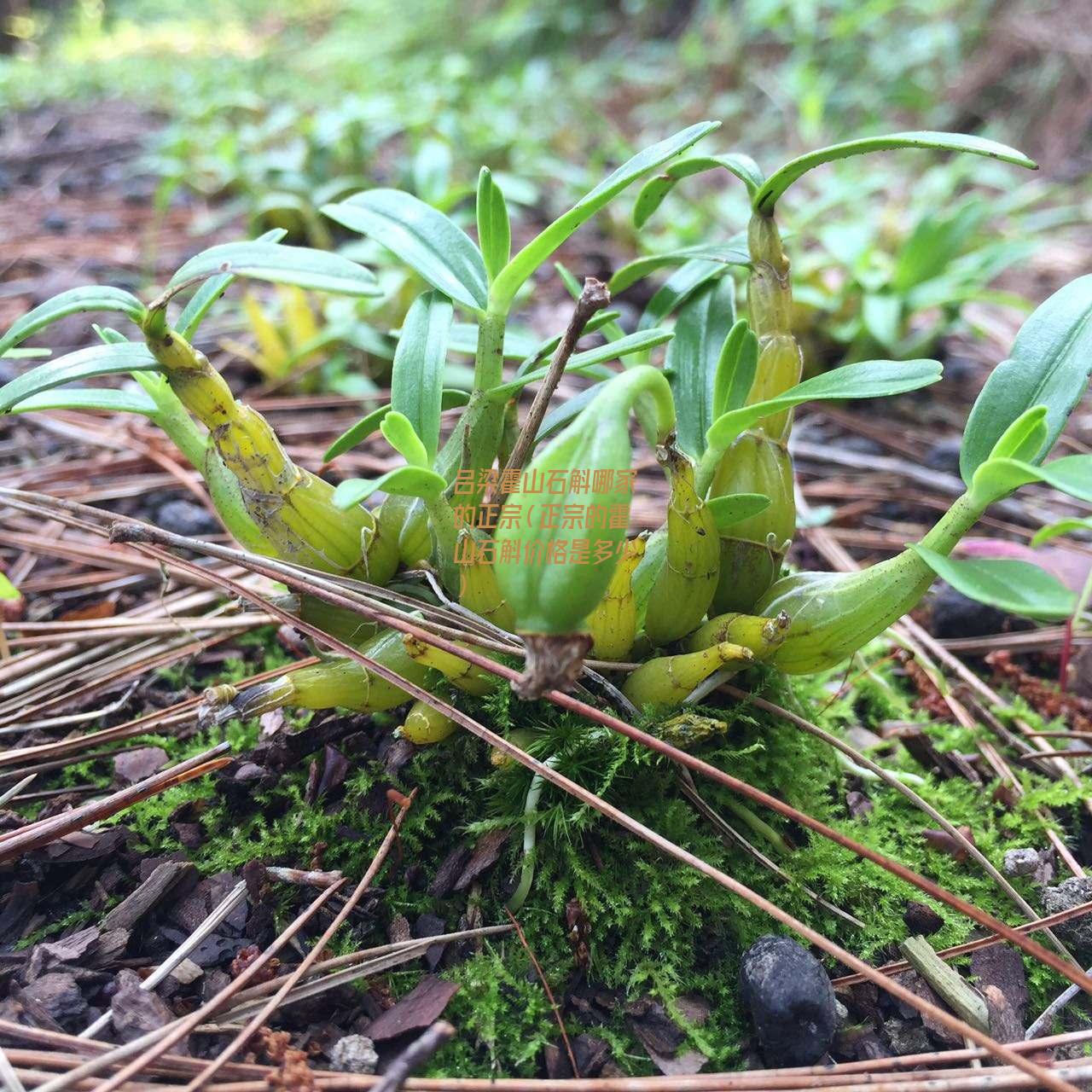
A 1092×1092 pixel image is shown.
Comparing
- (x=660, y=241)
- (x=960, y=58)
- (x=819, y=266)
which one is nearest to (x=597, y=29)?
(x=960, y=58)

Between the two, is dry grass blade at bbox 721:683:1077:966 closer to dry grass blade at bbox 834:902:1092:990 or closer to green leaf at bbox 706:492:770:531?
dry grass blade at bbox 834:902:1092:990

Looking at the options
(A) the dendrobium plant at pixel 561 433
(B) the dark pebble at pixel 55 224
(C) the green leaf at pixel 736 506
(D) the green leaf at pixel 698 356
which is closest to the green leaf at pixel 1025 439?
(A) the dendrobium plant at pixel 561 433

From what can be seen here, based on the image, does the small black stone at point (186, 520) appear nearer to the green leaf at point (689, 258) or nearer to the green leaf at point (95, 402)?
the green leaf at point (95, 402)

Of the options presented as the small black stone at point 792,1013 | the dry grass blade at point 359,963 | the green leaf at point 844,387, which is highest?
the green leaf at point 844,387

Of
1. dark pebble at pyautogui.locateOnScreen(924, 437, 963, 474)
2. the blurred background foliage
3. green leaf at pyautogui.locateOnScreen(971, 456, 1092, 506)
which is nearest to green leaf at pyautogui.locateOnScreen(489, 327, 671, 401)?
green leaf at pyautogui.locateOnScreen(971, 456, 1092, 506)

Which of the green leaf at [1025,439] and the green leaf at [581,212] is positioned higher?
the green leaf at [581,212]

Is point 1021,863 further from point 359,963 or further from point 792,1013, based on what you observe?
point 359,963

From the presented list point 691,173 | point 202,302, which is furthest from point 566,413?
point 202,302

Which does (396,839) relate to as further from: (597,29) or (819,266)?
(597,29)
